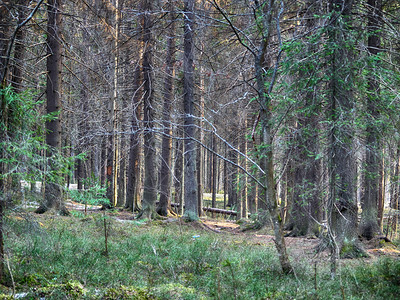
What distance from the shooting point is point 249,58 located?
1102cm

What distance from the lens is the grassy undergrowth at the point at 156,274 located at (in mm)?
4688

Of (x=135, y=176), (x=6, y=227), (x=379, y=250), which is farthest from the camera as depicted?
(x=135, y=176)

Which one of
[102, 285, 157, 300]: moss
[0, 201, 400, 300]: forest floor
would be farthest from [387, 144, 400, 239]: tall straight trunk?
[102, 285, 157, 300]: moss

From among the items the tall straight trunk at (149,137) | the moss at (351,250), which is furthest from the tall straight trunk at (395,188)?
the tall straight trunk at (149,137)

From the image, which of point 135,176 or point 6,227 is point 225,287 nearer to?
point 6,227

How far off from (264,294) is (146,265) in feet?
8.52

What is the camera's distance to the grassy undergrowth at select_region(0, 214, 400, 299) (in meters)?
4.69

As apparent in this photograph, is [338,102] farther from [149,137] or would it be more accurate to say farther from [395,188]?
[149,137]

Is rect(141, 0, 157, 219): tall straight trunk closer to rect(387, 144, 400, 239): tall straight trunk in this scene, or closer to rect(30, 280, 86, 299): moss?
rect(387, 144, 400, 239): tall straight trunk

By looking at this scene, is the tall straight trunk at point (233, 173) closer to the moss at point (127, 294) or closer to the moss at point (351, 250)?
the moss at point (351, 250)

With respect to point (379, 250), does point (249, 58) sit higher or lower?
higher

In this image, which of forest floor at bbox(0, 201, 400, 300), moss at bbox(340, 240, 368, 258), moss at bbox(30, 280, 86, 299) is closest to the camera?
moss at bbox(30, 280, 86, 299)

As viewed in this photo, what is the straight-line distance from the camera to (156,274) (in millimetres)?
6316

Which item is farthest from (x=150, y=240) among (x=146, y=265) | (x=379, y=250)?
(x=379, y=250)
